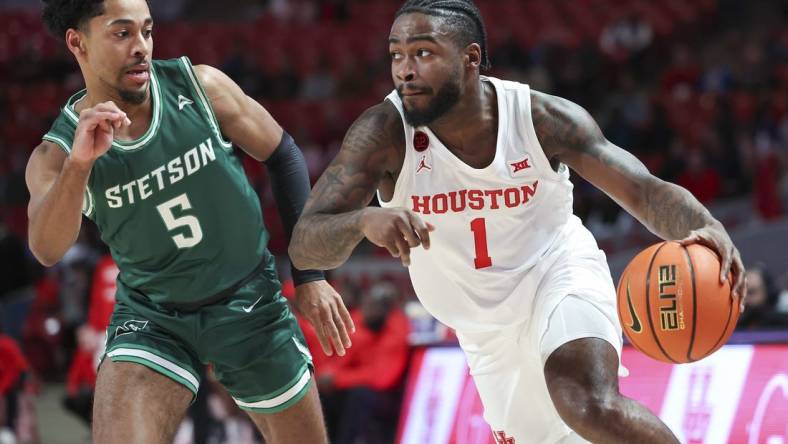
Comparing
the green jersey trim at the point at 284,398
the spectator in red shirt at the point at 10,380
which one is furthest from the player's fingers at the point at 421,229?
the spectator in red shirt at the point at 10,380

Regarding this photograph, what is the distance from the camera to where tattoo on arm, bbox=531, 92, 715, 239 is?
12.9ft

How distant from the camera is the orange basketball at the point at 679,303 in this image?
368 cm

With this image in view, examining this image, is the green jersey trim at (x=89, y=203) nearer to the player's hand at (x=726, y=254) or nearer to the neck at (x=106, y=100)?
the neck at (x=106, y=100)

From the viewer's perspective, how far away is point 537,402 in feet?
13.9

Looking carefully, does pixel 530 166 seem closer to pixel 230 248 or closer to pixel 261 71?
pixel 230 248

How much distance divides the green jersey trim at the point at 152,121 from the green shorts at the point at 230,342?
0.54m

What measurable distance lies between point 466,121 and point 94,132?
135 cm

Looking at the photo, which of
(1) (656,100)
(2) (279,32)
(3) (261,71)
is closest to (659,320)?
(1) (656,100)

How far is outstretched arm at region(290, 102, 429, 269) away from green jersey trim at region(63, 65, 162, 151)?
617 millimetres

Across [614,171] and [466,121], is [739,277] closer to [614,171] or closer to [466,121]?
[614,171]

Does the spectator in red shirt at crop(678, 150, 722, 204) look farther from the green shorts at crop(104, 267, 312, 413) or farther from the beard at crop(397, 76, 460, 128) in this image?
the green shorts at crop(104, 267, 312, 413)

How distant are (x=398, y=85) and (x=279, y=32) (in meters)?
14.1

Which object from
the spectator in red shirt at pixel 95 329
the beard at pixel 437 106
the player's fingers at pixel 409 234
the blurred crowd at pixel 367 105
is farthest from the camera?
the spectator in red shirt at pixel 95 329

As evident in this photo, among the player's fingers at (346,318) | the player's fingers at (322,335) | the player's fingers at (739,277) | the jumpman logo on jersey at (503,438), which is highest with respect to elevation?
the player's fingers at (739,277)
